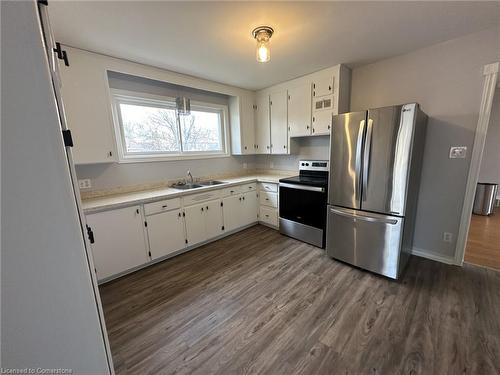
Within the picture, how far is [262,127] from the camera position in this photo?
3.94 metres

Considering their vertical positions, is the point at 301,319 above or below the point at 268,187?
below

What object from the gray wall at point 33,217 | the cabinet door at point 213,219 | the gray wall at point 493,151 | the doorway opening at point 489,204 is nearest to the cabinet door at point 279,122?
the cabinet door at point 213,219

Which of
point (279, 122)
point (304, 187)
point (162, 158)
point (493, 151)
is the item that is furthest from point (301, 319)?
point (493, 151)

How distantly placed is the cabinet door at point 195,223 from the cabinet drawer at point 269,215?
3.74ft

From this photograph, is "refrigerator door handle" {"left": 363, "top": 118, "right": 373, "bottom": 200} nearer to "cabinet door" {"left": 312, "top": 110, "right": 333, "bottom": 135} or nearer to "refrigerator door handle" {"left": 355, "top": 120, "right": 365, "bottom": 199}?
"refrigerator door handle" {"left": 355, "top": 120, "right": 365, "bottom": 199}

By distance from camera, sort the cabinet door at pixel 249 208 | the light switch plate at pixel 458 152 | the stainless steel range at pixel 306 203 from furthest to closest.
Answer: the cabinet door at pixel 249 208 < the stainless steel range at pixel 306 203 < the light switch plate at pixel 458 152

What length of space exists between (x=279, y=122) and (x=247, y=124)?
25.1 inches

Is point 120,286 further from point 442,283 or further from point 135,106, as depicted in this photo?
point 442,283

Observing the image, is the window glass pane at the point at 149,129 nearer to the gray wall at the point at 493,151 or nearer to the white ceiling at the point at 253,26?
the white ceiling at the point at 253,26

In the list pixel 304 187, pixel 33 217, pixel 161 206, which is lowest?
pixel 161 206

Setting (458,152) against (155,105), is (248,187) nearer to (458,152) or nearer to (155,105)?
(155,105)

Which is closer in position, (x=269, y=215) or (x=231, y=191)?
(x=231, y=191)

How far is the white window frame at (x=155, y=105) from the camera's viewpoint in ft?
8.94

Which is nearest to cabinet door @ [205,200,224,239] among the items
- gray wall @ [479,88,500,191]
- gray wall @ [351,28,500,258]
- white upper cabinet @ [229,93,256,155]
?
white upper cabinet @ [229,93,256,155]
